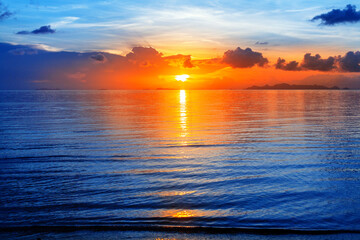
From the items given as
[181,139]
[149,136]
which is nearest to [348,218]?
[181,139]

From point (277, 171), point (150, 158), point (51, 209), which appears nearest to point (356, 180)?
point (277, 171)

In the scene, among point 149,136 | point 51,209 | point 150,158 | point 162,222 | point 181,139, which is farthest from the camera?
point 149,136

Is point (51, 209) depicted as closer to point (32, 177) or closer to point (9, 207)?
point (9, 207)

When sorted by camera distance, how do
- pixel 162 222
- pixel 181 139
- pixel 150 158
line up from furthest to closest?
pixel 181 139, pixel 150 158, pixel 162 222

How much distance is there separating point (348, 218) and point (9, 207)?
31.2 ft

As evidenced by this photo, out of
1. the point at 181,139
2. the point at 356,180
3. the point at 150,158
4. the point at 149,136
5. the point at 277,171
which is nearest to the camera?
the point at 356,180

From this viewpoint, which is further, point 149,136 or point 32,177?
point 149,136

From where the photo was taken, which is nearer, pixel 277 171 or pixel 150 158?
pixel 277 171

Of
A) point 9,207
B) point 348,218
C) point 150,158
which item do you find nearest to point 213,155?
point 150,158

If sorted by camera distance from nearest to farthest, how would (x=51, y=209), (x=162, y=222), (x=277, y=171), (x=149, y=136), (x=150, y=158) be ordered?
(x=162, y=222), (x=51, y=209), (x=277, y=171), (x=150, y=158), (x=149, y=136)

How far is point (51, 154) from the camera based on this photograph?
16047mm

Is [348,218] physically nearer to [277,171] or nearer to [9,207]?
[277,171]

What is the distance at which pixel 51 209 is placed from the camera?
344 inches

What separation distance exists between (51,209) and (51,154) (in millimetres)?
7963
